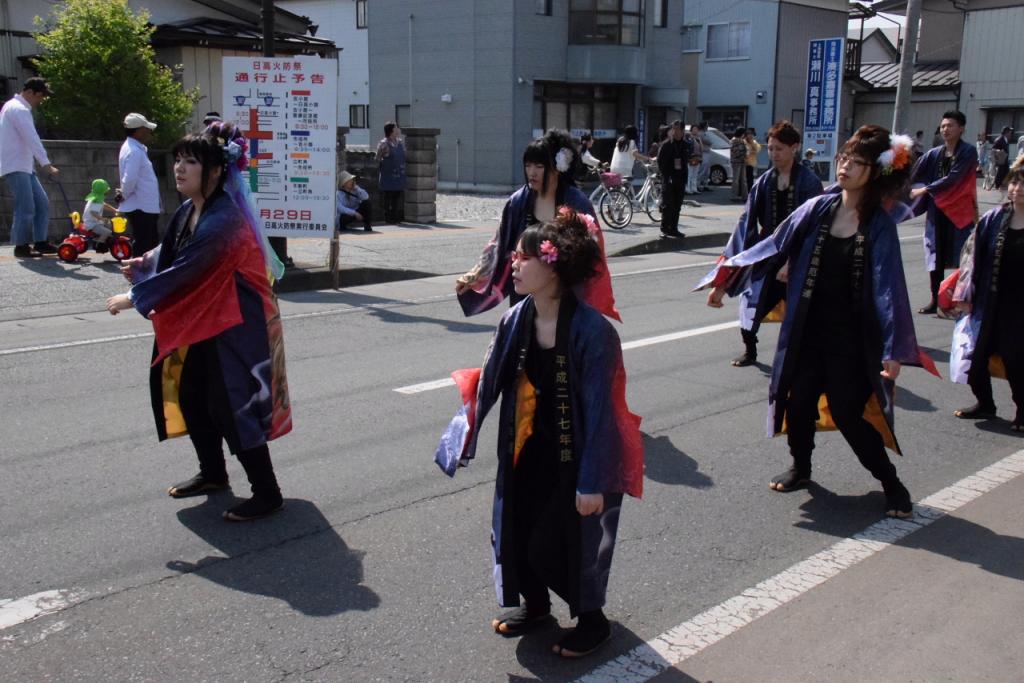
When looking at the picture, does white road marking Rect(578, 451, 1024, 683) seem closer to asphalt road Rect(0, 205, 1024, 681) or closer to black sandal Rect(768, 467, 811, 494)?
asphalt road Rect(0, 205, 1024, 681)

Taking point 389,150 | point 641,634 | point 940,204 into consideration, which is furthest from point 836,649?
point 389,150

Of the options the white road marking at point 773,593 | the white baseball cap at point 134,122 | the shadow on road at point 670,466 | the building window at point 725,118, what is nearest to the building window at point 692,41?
the building window at point 725,118

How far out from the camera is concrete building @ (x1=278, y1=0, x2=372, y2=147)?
3672cm

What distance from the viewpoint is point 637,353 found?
8305 mm

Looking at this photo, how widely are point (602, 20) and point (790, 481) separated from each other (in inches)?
1039

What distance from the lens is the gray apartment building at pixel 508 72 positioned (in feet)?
94.0

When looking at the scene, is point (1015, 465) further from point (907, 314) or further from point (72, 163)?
point (72, 163)

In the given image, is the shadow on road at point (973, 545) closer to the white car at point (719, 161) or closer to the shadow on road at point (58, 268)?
the shadow on road at point (58, 268)

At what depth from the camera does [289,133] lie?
11297mm

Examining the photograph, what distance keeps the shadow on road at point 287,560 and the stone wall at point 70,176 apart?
9.84 m

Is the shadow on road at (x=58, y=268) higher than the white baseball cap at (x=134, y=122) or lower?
lower

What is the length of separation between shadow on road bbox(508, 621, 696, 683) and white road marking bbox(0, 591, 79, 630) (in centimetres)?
171

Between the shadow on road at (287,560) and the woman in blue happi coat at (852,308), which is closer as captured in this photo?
the shadow on road at (287,560)

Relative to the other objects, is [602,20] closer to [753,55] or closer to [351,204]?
[753,55]
